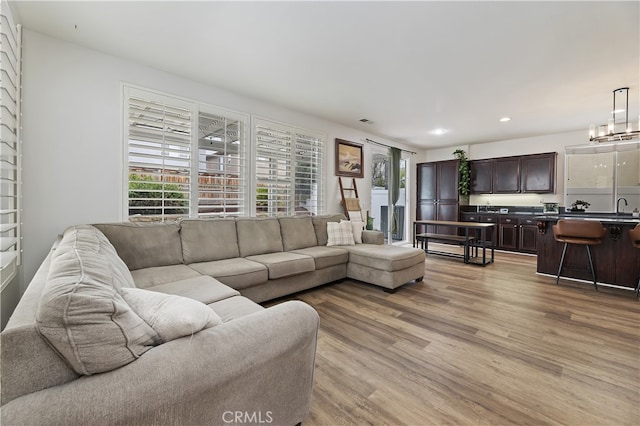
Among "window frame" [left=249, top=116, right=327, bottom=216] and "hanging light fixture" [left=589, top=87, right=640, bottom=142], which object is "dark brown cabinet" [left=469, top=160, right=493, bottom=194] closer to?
"hanging light fixture" [left=589, top=87, right=640, bottom=142]

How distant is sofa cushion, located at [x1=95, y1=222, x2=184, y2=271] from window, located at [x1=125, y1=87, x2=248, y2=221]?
0.35 metres

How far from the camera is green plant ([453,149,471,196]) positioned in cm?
691

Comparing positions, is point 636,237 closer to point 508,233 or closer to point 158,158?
point 508,233

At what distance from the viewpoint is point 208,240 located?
3.13 meters

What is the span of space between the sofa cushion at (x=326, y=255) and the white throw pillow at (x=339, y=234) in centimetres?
20

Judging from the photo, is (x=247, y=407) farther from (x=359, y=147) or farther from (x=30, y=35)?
(x=359, y=147)

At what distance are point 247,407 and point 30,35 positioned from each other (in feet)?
11.6

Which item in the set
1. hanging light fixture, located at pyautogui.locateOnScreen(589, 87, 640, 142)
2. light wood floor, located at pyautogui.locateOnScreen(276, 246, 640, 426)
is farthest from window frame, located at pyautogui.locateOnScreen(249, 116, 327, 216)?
hanging light fixture, located at pyautogui.locateOnScreen(589, 87, 640, 142)

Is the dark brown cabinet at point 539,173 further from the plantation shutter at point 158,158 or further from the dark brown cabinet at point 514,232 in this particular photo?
the plantation shutter at point 158,158

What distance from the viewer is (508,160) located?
639cm

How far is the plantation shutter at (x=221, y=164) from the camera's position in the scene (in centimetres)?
352

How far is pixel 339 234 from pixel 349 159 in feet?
6.23

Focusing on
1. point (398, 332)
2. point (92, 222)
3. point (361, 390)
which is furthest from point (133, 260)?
point (398, 332)

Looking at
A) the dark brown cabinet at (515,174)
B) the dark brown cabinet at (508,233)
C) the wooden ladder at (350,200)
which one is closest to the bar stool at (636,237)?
the dark brown cabinet at (508,233)
